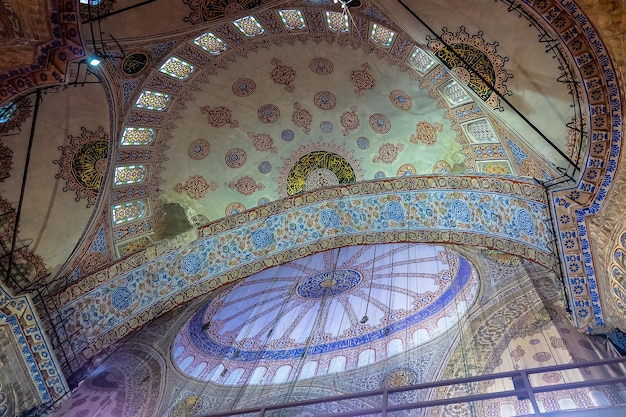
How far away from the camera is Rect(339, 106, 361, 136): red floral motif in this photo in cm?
792

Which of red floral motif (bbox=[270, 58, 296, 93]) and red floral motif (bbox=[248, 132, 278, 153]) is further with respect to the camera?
red floral motif (bbox=[248, 132, 278, 153])

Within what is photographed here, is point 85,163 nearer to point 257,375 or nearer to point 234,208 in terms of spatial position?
point 234,208

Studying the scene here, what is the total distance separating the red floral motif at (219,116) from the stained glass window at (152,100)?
0.66 m

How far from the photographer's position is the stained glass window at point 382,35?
6426mm

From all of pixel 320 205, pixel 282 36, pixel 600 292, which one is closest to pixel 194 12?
pixel 282 36

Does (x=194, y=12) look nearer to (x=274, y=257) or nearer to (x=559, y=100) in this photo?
(x=274, y=257)

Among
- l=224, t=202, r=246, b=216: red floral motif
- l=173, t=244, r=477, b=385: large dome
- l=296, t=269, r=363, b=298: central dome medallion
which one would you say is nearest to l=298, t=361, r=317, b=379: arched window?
l=173, t=244, r=477, b=385: large dome

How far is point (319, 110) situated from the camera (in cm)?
798

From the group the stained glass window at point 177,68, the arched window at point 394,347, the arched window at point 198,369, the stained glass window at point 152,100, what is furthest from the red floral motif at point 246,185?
the arched window at point 394,347

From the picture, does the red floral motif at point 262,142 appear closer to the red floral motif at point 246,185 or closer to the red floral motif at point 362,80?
the red floral motif at point 246,185

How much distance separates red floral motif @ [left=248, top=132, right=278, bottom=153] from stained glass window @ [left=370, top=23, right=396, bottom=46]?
267 centimetres

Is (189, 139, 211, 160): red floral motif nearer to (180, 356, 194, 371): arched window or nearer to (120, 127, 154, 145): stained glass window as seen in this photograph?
(120, 127, 154, 145): stained glass window

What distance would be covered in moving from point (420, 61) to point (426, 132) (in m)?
1.30

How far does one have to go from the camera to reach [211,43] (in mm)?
6801
